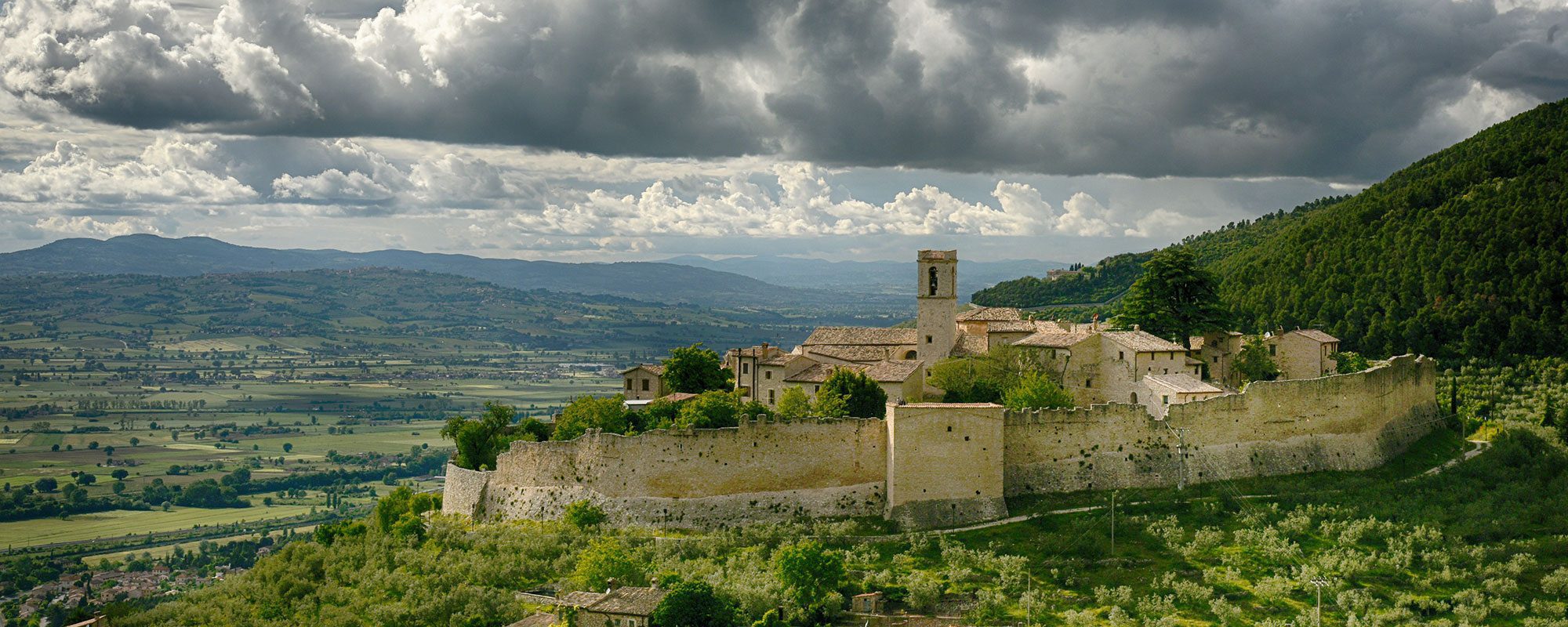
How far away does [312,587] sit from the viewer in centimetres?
4656

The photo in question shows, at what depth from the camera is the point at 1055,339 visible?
5103cm

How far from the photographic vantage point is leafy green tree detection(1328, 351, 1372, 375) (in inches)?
2229

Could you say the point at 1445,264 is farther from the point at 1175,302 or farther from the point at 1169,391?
the point at 1169,391

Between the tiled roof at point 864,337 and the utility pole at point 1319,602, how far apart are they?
873 inches

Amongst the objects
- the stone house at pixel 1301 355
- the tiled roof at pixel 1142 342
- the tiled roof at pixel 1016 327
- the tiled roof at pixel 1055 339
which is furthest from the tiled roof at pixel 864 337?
the stone house at pixel 1301 355

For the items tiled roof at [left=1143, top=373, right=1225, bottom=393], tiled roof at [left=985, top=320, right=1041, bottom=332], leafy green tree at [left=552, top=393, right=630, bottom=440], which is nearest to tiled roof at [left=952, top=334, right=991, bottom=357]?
tiled roof at [left=985, top=320, right=1041, bottom=332]

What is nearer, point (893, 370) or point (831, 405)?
point (831, 405)

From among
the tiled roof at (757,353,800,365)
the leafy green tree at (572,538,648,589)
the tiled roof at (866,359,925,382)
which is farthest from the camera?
the tiled roof at (757,353,800,365)

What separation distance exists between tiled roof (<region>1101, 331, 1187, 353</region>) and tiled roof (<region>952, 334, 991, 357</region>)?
551cm

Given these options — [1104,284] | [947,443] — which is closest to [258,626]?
[947,443]

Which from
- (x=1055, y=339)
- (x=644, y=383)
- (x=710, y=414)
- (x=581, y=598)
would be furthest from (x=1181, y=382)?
(x=644, y=383)

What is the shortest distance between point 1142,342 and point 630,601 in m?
22.5

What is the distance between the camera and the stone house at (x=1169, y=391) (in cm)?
4591

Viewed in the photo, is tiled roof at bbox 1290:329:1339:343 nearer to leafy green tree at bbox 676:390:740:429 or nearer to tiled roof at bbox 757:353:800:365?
tiled roof at bbox 757:353:800:365
